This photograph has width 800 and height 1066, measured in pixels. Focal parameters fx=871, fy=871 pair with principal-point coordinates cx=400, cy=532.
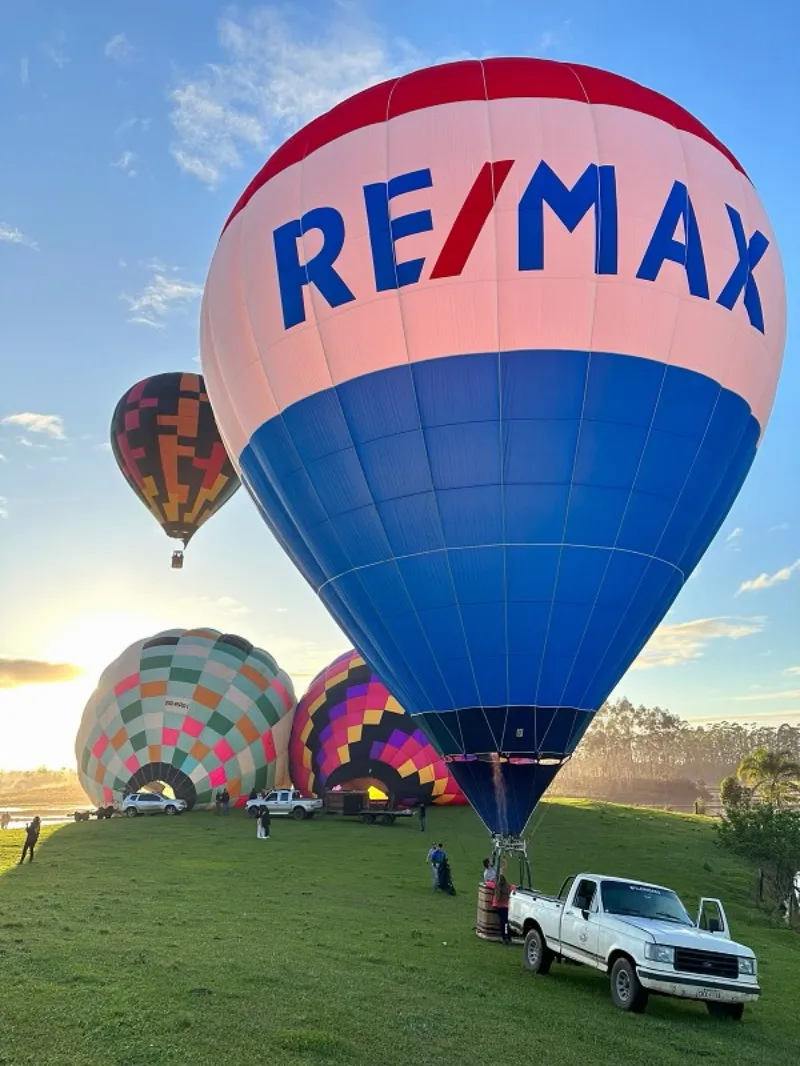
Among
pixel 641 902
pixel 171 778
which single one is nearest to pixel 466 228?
pixel 641 902

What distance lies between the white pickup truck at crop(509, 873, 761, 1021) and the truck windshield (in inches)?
0.4

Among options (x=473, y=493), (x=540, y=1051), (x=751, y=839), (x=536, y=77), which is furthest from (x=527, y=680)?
(x=751, y=839)

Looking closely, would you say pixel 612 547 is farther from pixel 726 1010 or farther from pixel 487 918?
pixel 726 1010

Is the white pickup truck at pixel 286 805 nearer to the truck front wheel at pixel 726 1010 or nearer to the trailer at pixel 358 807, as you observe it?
the trailer at pixel 358 807

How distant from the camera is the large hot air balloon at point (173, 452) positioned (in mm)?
33438

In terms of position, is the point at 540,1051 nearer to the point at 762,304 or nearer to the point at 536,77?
the point at 762,304

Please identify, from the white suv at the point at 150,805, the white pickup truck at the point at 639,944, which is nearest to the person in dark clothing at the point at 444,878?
the white pickup truck at the point at 639,944

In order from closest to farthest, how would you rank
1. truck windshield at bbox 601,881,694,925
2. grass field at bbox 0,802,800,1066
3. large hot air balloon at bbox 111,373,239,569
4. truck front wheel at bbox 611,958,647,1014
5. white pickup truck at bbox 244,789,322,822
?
grass field at bbox 0,802,800,1066 → truck front wheel at bbox 611,958,647,1014 → truck windshield at bbox 601,881,694,925 → white pickup truck at bbox 244,789,322,822 → large hot air balloon at bbox 111,373,239,569

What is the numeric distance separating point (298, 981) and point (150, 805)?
20942 mm

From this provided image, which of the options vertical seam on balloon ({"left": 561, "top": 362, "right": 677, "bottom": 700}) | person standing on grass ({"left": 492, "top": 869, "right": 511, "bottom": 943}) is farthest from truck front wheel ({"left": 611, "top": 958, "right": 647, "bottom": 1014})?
vertical seam on balloon ({"left": 561, "top": 362, "right": 677, "bottom": 700})

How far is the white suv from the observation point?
1112 inches

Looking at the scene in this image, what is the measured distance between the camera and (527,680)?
42.1ft

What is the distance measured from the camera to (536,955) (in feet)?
34.9

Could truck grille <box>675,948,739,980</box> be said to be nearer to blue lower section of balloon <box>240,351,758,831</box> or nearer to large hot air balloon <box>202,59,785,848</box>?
large hot air balloon <box>202,59,785,848</box>
